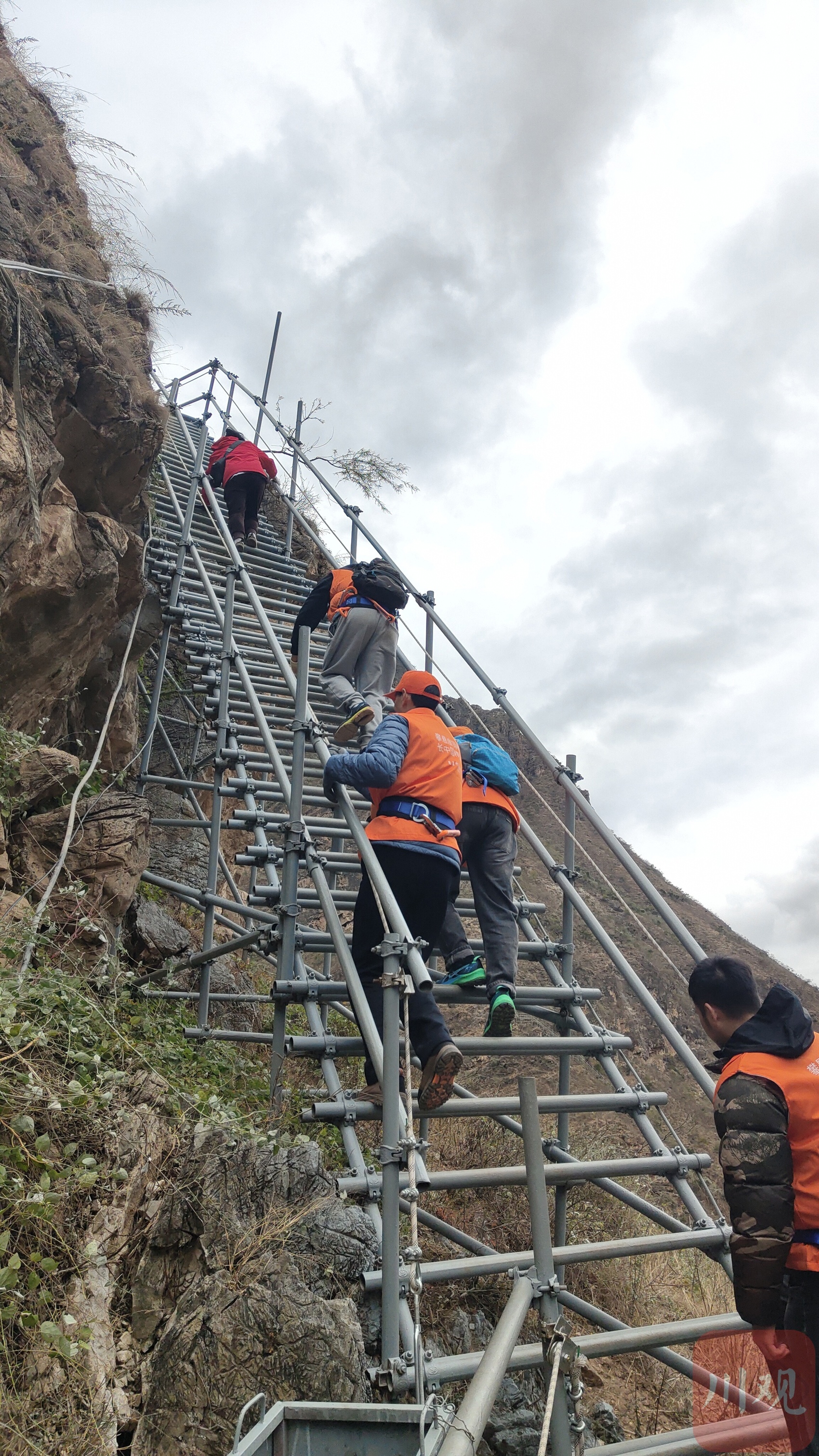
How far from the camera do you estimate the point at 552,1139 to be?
14.5 ft

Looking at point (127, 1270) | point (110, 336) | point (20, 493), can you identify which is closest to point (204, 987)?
point (127, 1270)

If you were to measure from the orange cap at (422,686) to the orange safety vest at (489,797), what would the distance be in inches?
15.3

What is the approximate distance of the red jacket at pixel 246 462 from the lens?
866 cm

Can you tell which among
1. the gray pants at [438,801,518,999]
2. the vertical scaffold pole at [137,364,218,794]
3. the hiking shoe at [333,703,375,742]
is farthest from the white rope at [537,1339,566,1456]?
the vertical scaffold pole at [137,364,218,794]

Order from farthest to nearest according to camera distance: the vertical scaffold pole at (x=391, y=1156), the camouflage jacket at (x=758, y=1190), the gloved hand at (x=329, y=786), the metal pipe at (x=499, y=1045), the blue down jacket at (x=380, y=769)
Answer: the gloved hand at (x=329, y=786)
the blue down jacket at (x=380, y=769)
the metal pipe at (x=499, y=1045)
the vertical scaffold pole at (x=391, y=1156)
the camouflage jacket at (x=758, y=1190)

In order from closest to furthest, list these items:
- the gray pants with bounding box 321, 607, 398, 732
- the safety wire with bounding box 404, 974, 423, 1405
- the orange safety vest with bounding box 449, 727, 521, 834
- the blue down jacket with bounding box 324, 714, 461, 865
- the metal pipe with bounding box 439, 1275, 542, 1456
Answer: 1. the metal pipe with bounding box 439, 1275, 542, 1456
2. the safety wire with bounding box 404, 974, 423, 1405
3. the blue down jacket with bounding box 324, 714, 461, 865
4. the orange safety vest with bounding box 449, 727, 521, 834
5. the gray pants with bounding box 321, 607, 398, 732

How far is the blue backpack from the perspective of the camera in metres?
3.99

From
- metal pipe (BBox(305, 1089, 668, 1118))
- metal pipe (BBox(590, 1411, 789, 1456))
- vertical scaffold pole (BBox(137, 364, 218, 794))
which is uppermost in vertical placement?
vertical scaffold pole (BBox(137, 364, 218, 794))

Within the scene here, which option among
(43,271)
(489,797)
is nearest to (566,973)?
(489,797)

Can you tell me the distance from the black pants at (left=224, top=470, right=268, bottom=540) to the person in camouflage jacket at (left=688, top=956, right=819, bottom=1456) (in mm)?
7197

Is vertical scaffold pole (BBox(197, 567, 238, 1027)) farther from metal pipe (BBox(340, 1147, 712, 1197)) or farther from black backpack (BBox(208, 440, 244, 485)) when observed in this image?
black backpack (BBox(208, 440, 244, 485))

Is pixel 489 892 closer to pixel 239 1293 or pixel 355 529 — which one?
pixel 239 1293

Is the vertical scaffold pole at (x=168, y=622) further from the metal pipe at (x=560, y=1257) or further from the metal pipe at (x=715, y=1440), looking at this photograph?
the metal pipe at (x=715, y=1440)

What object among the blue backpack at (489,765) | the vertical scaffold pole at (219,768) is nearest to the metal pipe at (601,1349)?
the blue backpack at (489,765)
